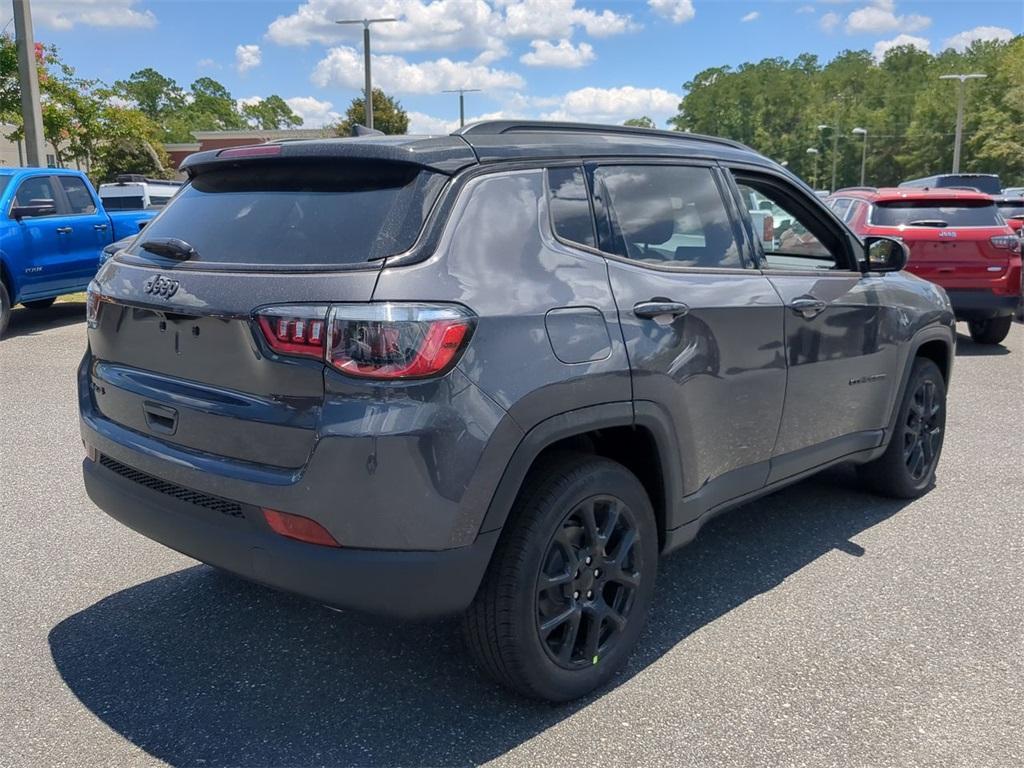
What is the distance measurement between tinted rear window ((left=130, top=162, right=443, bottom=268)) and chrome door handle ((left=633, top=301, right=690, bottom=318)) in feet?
2.67

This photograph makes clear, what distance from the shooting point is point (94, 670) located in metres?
3.24

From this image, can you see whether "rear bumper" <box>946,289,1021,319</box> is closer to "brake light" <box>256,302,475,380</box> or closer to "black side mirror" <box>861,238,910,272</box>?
"black side mirror" <box>861,238,910,272</box>

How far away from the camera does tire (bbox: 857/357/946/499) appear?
193 inches

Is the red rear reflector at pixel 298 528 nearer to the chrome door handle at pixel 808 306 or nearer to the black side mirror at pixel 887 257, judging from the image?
the chrome door handle at pixel 808 306

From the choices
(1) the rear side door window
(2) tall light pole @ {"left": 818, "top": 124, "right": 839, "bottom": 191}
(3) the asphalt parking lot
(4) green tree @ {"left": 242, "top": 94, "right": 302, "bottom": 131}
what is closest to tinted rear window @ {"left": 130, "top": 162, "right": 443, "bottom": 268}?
(1) the rear side door window

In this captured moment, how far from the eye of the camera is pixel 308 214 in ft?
9.44

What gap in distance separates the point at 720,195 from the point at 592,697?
2025 mm

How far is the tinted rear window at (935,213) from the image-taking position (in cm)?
997

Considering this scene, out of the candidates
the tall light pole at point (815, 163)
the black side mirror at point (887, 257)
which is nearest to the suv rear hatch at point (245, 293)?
the black side mirror at point (887, 257)

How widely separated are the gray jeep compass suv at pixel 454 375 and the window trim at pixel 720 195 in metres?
0.01

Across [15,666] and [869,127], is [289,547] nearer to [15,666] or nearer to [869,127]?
[15,666]

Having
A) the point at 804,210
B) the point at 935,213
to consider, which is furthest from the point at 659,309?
the point at 935,213

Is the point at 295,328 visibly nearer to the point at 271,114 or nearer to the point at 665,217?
the point at 665,217

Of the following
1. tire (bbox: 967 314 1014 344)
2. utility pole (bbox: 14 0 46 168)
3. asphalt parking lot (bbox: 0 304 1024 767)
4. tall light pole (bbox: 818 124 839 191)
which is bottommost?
asphalt parking lot (bbox: 0 304 1024 767)
